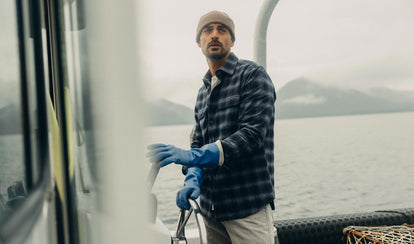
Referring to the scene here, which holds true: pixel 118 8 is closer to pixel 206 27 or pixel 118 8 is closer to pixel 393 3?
pixel 206 27

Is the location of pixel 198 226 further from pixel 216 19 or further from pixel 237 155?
pixel 216 19

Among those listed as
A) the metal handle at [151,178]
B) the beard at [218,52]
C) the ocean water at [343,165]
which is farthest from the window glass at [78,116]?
the ocean water at [343,165]

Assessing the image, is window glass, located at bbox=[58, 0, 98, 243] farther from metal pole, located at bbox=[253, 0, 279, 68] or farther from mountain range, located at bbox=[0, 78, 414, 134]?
mountain range, located at bbox=[0, 78, 414, 134]

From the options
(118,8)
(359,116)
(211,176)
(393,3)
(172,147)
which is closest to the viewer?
(118,8)

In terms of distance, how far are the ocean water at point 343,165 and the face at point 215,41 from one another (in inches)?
676

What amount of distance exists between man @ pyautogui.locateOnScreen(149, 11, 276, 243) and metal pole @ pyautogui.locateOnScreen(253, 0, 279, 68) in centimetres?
54

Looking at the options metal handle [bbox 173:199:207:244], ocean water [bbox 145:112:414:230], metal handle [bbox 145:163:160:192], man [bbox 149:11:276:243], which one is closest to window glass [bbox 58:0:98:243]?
metal handle [bbox 145:163:160:192]

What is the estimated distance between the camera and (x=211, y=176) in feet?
4.75

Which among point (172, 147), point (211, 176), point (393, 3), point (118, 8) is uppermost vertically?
point (393, 3)

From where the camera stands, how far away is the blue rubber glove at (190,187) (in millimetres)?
1154

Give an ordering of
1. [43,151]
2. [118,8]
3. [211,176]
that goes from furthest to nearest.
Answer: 1. [211,176]
2. [43,151]
3. [118,8]

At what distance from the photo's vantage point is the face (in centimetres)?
152

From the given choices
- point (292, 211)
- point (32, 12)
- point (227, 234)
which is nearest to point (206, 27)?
point (227, 234)

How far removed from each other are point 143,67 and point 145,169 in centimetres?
6
